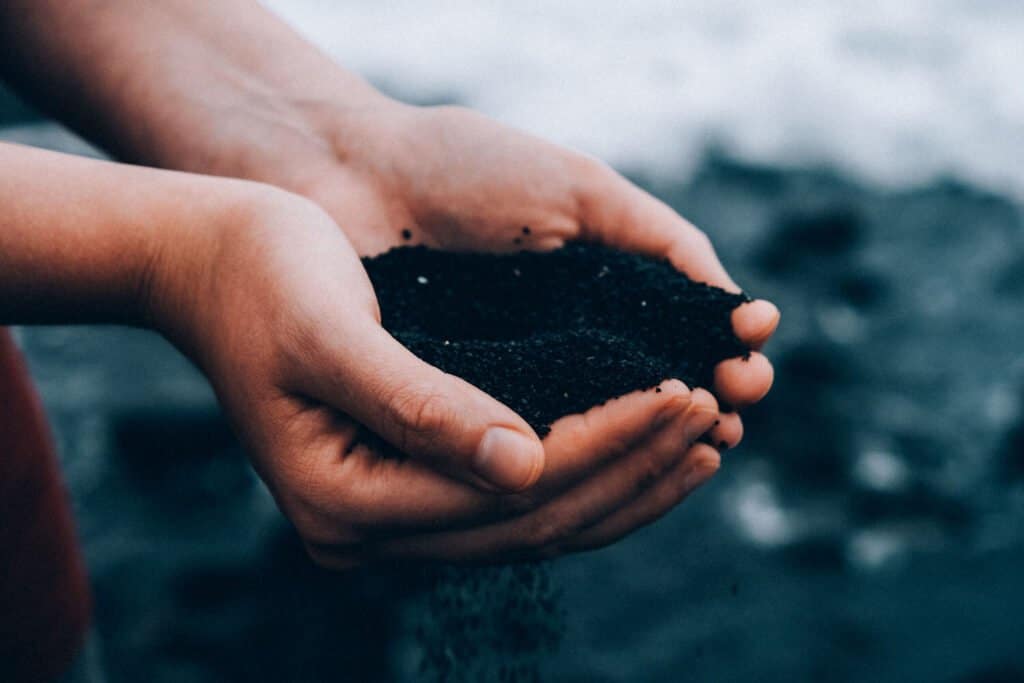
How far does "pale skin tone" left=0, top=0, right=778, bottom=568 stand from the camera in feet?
2.34

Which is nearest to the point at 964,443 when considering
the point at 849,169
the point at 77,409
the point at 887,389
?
the point at 887,389

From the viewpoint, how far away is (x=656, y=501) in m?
0.86

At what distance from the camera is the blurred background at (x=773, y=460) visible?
157cm

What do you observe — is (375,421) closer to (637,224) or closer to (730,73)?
(637,224)

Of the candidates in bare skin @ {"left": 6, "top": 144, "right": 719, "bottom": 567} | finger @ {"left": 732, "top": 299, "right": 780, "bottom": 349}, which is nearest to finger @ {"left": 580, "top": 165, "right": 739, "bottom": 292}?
finger @ {"left": 732, "top": 299, "right": 780, "bottom": 349}

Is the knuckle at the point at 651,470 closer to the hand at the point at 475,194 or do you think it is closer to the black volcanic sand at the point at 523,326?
the black volcanic sand at the point at 523,326

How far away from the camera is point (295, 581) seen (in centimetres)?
168

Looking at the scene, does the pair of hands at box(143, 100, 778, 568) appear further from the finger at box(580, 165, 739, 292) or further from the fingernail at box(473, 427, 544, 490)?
the finger at box(580, 165, 739, 292)

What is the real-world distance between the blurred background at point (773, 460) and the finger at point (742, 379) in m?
0.32

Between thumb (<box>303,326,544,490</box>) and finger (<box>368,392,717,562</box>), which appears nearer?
thumb (<box>303,326,544,490</box>)

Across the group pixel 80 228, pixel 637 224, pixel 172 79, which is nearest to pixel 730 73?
pixel 637 224

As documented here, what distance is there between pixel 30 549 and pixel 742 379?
2.46ft

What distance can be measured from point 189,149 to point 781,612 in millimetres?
1210

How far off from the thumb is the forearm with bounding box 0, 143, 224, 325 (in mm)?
226
